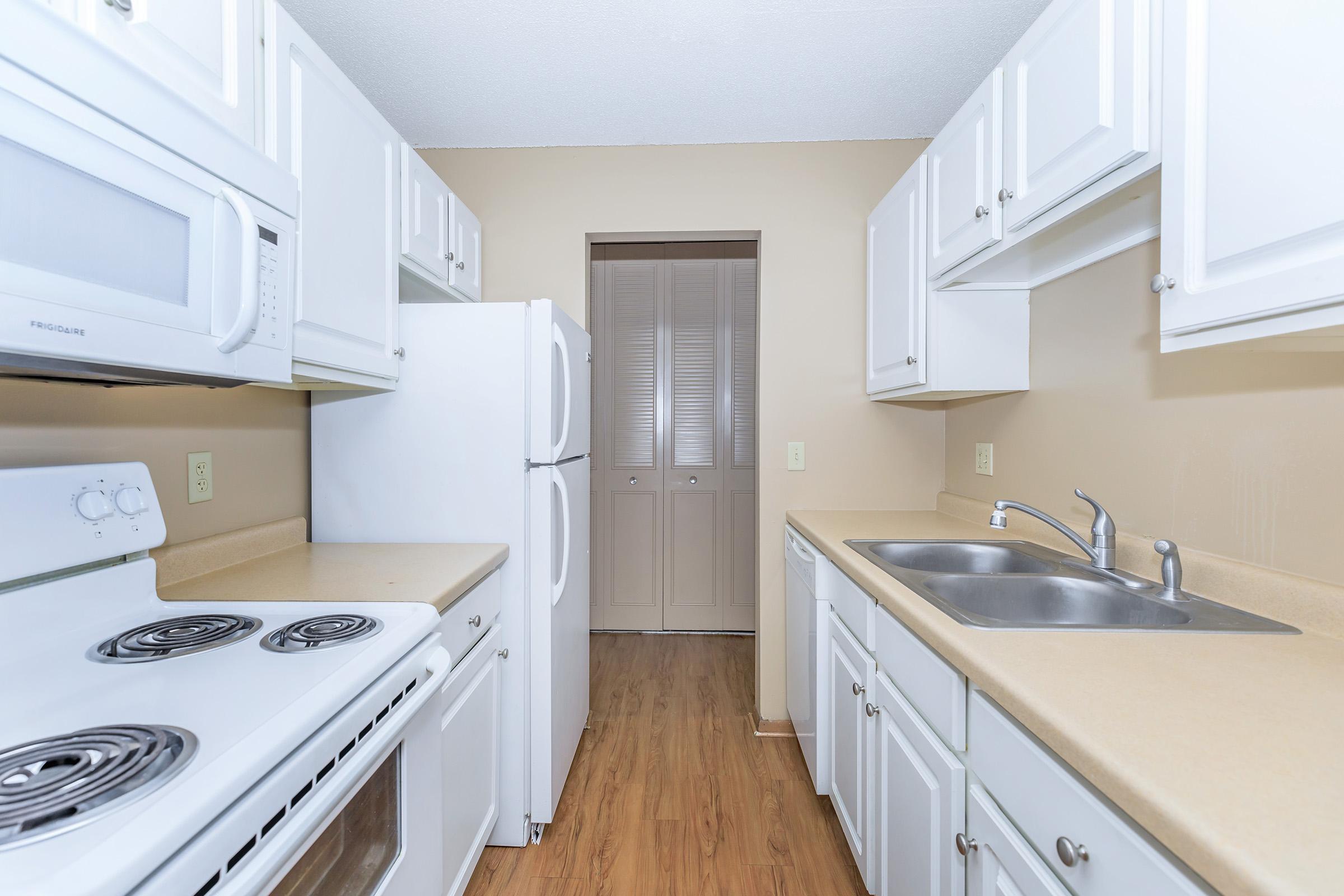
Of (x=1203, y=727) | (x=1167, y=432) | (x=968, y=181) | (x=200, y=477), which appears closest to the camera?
(x=1203, y=727)

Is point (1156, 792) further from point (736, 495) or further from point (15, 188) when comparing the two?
point (736, 495)

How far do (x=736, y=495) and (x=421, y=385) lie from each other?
7.14ft

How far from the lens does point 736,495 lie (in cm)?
360

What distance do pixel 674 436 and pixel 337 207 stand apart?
2.38 meters

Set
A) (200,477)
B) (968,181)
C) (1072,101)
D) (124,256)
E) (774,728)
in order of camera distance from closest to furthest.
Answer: (124,256) < (1072,101) < (200,477) < (968,181) < (774,728)

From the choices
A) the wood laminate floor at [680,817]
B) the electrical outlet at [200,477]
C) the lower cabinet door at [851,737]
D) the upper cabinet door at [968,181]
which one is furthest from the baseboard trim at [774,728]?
the electrical outlet at [200,477]

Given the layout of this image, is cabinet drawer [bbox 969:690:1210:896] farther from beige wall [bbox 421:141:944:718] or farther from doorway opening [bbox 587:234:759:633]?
doorway opening [bbox 587:234:759:633]

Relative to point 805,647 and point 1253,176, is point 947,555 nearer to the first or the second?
point 805,647

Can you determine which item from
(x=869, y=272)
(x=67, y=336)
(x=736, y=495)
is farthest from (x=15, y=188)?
(x=736, y=495)

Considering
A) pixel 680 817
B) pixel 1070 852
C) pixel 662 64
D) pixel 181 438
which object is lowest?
pixel 680 817

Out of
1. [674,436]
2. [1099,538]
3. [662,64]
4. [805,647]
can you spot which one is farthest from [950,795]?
[674,436]

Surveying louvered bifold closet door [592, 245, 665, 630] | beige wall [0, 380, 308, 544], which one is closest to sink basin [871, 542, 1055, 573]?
beige wall [0, 380, 308, 544]

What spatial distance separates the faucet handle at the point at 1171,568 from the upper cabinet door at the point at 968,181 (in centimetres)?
76

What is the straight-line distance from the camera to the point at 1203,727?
26.7 inches
